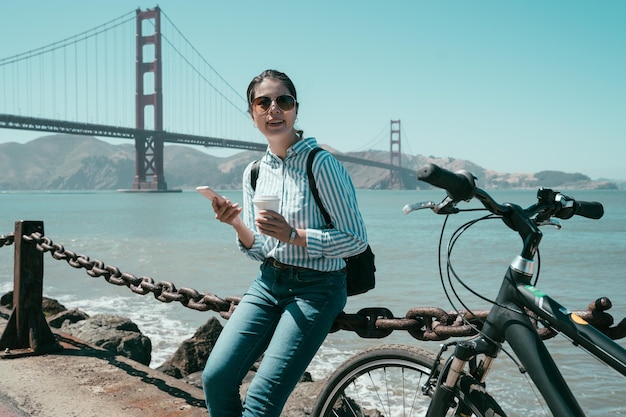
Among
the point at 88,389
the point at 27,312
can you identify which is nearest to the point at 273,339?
the point at 88,389

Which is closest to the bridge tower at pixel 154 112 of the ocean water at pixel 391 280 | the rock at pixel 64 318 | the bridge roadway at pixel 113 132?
the bridge roadway at pixel 113 132

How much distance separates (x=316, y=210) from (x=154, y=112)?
55530 millimetres

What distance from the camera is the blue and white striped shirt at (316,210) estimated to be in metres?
1.64

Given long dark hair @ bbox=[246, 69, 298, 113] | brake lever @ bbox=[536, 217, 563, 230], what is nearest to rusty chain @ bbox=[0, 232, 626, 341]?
brake lever @ bbox=[536, 217, 563, 230]

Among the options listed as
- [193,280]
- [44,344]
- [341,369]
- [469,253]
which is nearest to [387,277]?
[193,280]

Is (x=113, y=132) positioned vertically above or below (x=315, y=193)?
above

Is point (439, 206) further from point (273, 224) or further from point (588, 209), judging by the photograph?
point (273, 224)

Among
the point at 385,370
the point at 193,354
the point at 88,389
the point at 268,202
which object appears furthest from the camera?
the point at 193,354

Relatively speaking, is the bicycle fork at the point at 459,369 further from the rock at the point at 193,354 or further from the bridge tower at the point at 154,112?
the bridge tower at the point at 154,112

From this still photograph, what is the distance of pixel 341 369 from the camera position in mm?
1663

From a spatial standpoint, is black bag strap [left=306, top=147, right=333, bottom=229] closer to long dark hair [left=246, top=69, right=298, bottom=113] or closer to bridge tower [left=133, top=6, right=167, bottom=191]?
long dark hair [left=246, top=69, right=298, bottom=113]

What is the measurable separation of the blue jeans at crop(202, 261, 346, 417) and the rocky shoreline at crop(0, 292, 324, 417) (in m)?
0.78

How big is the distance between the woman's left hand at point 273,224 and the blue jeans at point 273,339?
135 millimetres

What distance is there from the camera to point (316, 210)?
171 cm
